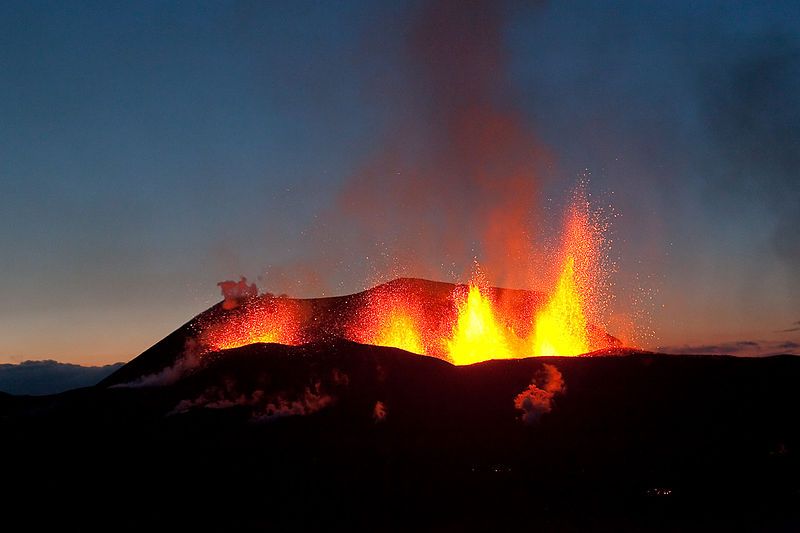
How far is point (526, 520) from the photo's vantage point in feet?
183

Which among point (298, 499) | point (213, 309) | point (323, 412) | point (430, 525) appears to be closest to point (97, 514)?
point (298, 499)

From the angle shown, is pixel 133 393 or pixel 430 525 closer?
pixel 430 525

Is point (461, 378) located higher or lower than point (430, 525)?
higher

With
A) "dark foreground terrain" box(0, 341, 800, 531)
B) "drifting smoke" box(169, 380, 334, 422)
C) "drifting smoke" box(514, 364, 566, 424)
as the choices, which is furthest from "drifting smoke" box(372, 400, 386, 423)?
"drifting smoke" box(514, 364, 566, 424)

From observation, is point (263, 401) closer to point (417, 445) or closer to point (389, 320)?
point (417, 445)

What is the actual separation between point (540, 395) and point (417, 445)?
14.7 m

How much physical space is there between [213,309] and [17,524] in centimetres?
7803

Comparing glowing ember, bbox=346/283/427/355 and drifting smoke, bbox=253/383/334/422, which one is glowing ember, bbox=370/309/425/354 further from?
drifting smoke, bbox=253/383/334/422

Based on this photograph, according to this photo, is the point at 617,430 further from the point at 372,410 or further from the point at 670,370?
the point at 372,410

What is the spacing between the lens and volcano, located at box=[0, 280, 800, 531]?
58.3 m

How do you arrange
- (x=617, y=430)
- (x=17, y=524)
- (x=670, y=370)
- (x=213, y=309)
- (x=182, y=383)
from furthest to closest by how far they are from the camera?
(x=213, y=309) → (x=182, y=383) → (x=670, y=370) → (x=617, y=430) → (x=17, y=524)

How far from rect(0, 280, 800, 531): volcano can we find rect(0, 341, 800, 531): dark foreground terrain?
0.64 ft

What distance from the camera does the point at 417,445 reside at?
6650 cm

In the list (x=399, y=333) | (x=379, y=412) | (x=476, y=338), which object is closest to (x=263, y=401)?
(x=379, y=412)
